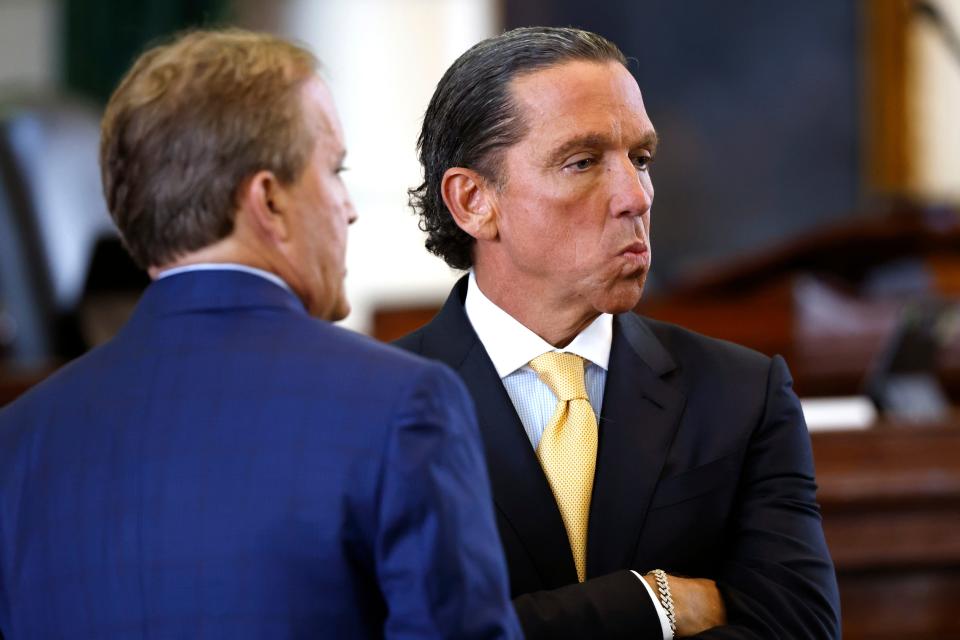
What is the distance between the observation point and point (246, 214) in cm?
132

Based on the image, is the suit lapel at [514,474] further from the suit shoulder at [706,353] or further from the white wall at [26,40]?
the white wall at [26,40]

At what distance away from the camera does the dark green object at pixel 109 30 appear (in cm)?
845

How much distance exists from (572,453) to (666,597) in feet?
0.76

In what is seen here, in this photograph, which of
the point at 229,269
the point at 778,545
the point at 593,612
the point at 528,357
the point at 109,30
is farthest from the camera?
the point at 109,30

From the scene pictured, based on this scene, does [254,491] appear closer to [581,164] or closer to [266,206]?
[266,206]

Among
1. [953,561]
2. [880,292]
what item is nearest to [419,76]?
[880,292]

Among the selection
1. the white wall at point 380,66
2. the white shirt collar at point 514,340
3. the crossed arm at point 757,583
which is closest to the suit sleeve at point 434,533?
the crossed arm at point 757,583

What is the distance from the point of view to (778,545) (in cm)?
167

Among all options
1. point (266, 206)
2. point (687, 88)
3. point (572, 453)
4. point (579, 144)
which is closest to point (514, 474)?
point (572, 453)

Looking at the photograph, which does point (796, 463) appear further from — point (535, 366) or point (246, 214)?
Answer: point (246, 214)

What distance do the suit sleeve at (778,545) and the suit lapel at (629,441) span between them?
12 cm

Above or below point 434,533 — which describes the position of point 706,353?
below

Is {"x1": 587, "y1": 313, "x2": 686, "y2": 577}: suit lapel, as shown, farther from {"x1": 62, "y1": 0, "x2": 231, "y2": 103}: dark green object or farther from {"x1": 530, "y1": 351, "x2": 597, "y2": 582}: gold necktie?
{"x1": 62, "y1": 0, "x2": 231, "y2": 103}: dark green object

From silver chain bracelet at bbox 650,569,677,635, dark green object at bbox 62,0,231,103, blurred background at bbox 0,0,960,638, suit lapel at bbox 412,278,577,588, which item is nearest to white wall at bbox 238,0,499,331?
blurred background at bbox 0,0,960,638
